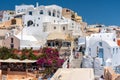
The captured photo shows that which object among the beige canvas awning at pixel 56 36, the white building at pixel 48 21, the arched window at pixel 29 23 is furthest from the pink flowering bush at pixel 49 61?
the arched window at pixel 29 23

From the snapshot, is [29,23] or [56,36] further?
[29,23]

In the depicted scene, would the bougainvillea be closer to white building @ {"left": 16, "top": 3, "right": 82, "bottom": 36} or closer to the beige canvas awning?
the beige canvas awning

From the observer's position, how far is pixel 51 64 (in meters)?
34.1

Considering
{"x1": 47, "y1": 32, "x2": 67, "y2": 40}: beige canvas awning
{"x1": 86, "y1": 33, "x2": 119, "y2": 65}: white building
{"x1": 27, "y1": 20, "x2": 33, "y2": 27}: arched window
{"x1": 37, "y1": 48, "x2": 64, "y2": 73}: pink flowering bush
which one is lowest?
{"x1": 37, "y1": 48, "x2": 64, "y2": 73}: pink flowering bush

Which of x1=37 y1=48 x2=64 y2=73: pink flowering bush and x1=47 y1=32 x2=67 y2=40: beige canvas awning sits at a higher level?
x1=47 y1=32 x2=67 y2=40: beige canvas awning

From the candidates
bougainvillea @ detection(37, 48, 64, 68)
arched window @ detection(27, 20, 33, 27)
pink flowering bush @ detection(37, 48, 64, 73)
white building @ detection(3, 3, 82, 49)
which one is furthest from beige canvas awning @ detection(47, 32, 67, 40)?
pink flowering bush @ detection(37, 48, 64, 73)

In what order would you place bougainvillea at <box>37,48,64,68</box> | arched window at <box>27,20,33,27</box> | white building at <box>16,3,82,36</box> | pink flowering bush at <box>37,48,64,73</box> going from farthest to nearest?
arched window at <box>27,20,33,27</box>
white building at <box>16,3,82,36</box>
bougainvillea at <box>37,48,64,68</box>
pink flowering bush at <box>37,48,64,73</box>

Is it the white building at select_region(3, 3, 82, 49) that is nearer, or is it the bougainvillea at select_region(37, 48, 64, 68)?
the bougainvillea at select_region(37, 48, 64, 68)

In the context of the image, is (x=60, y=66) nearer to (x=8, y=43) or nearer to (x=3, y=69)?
(x=3, y=69)

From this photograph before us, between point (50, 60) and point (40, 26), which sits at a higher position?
point (40, 26)

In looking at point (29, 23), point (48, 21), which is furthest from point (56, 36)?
point (29, 23)

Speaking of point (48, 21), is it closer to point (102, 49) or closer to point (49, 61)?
point (49, 61)

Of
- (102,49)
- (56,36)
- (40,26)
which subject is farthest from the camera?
(40,26)

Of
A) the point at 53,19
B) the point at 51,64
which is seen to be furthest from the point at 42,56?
the point at 53,19
